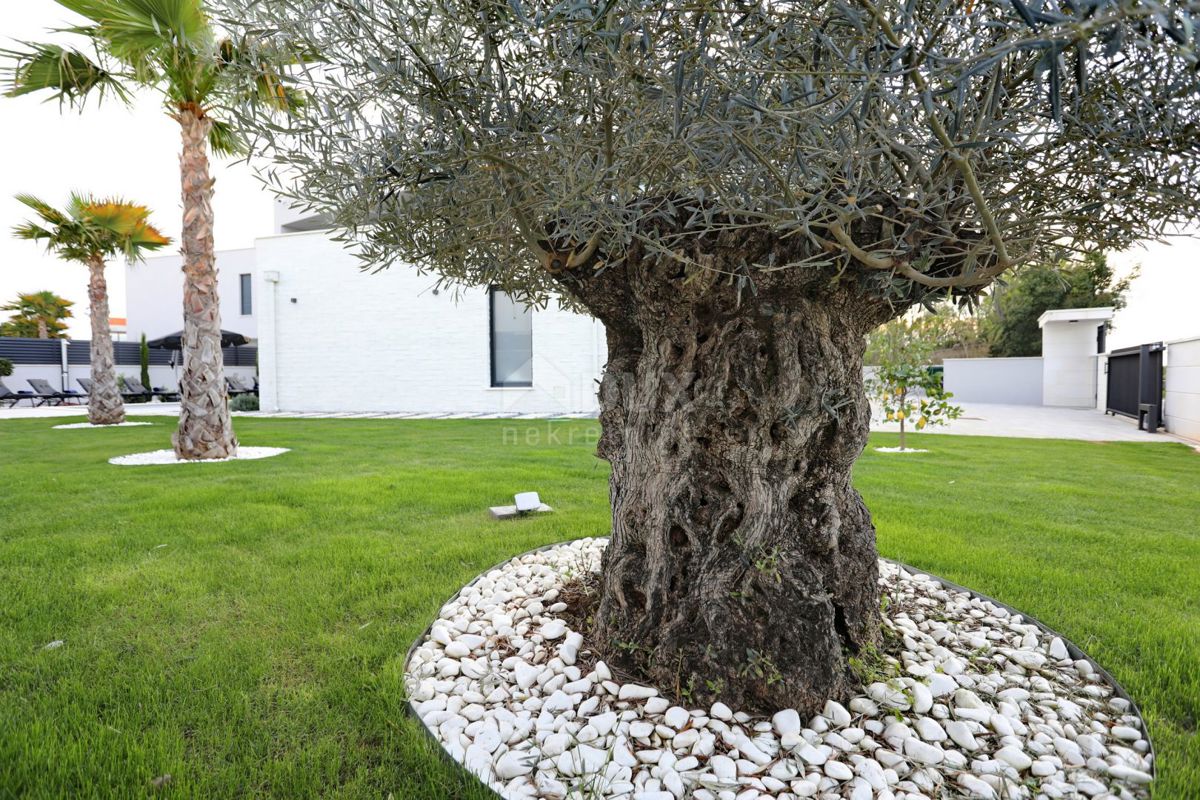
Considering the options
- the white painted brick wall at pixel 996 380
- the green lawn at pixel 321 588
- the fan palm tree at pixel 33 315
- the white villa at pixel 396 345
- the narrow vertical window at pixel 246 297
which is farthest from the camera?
the fan palm tree at pixel 33 315

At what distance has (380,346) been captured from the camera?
16656 mm

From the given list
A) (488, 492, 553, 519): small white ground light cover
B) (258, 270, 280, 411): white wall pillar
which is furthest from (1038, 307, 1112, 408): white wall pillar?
(258, 270, 280, 411): white wall pillar

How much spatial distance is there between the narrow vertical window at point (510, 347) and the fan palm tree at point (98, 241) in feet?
25.9

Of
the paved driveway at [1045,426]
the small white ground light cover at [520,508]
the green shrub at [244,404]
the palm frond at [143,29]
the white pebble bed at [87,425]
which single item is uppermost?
the palm frond at [143,29]

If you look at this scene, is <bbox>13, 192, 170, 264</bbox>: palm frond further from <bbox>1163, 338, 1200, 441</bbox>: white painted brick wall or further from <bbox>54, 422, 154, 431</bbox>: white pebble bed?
<bbox>1163, 338, 1200, 441</bbox>: white painted brick wall

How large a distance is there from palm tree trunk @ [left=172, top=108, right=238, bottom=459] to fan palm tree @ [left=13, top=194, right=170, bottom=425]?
640 cm

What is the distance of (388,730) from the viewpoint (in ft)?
6.81

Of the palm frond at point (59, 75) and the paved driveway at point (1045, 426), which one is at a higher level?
the palm frond at point (59, 75)

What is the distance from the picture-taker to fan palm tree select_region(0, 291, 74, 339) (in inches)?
1191

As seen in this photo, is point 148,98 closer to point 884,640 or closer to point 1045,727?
point 884,640

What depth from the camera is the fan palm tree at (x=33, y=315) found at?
30250 millimetres

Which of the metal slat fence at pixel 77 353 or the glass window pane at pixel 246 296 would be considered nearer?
the metal slat fence at pixel 77 353

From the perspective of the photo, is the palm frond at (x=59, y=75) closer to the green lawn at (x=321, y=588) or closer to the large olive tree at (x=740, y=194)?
the green lawn at (x=321, y=588)

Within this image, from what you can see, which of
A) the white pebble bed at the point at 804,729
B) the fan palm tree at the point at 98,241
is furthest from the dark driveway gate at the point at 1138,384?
the fan palm tree at the point at 98,241
